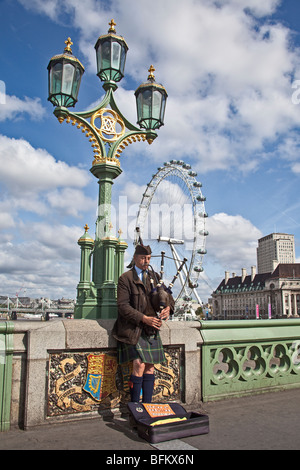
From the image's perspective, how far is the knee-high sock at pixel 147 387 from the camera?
3.97 meters

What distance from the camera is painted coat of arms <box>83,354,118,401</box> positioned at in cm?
409

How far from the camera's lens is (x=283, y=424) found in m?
3.86

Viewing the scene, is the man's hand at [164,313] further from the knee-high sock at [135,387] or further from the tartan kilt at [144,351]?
the knee-high sock at [135,387]

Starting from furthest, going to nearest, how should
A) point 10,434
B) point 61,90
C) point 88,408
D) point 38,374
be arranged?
point 61,90 → point 88,408 → point 38,374 → point 10,434

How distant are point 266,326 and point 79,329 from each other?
2.79m

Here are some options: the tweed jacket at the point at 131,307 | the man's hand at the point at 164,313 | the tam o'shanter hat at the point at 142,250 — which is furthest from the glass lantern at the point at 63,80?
the man's hand at the point at 164,313

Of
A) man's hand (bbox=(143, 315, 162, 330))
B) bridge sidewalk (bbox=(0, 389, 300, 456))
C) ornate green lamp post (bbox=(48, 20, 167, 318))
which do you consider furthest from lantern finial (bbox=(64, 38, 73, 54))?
bridge sidewalk (bbox=(0, 389, 300, 456))

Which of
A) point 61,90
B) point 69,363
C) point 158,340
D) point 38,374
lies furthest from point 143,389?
point 61,90

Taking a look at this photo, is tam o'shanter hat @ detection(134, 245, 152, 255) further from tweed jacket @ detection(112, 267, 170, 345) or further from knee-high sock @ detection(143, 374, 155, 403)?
knee-high sock @ detection(143, 374, 155, 403)

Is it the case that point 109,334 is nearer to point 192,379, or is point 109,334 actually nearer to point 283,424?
point 192,379

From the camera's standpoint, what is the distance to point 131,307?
396 centimetres

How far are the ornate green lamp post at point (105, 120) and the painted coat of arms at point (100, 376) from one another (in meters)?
2.51

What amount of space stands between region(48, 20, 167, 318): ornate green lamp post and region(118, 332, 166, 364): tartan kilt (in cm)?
262

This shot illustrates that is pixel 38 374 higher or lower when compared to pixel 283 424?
higher
